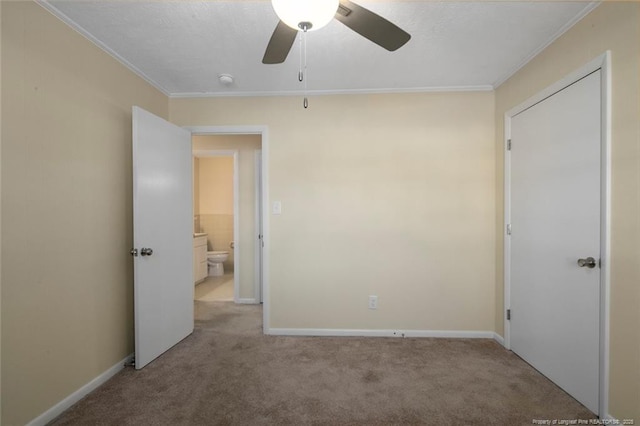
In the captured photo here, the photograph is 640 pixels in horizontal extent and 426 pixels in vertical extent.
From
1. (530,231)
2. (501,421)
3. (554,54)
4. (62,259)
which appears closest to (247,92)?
(62,259)

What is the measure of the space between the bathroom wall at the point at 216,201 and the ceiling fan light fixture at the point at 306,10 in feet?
15.7

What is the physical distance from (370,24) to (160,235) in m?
2.17

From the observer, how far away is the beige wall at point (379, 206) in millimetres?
2621

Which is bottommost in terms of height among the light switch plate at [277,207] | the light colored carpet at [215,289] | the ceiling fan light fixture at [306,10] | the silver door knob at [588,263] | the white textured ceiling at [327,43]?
the light colored carpet at [215,289]

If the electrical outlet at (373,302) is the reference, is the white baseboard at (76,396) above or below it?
below

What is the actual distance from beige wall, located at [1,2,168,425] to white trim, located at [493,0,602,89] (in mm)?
3108

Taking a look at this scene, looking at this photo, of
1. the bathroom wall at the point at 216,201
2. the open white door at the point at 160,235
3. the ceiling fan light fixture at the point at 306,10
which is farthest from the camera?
the bathroom wall at the point at 216,201

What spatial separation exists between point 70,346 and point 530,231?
3.28 m

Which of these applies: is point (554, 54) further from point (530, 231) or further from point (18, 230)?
point (18, 230)

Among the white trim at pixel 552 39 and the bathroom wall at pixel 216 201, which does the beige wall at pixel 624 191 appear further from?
the bathroom wall at pixel 216 201

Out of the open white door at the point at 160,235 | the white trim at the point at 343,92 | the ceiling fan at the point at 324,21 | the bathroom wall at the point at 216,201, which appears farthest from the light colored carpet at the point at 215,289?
the ceiling fan at the point at 324,21

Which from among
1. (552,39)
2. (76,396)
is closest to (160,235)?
(76,396)

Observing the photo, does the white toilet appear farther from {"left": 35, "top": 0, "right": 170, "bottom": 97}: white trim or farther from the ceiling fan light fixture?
the ceiling fan light fixture

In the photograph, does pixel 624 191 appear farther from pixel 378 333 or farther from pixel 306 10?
pixel 378 333
